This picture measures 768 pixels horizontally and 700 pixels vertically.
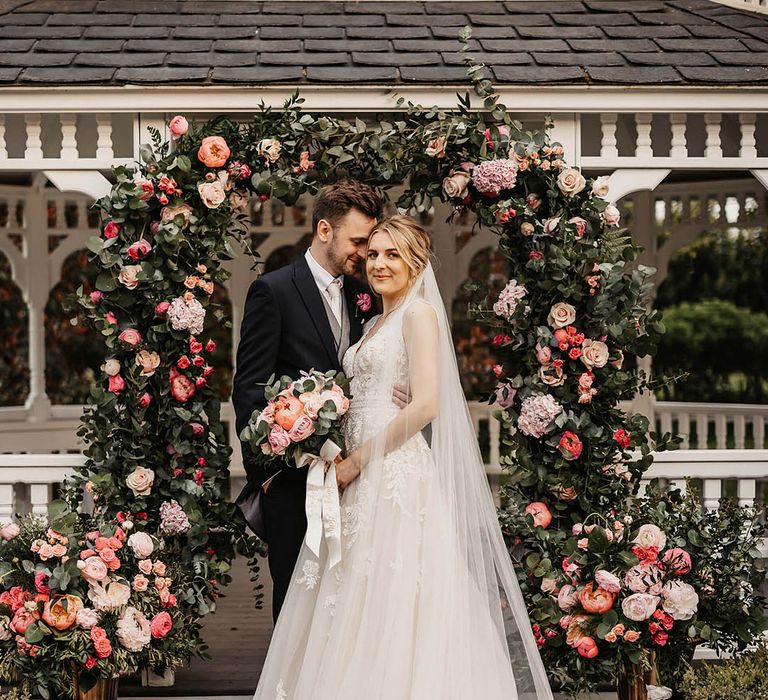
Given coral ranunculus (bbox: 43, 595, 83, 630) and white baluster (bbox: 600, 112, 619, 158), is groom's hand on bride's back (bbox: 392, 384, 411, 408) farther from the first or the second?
white baluster (bbox: 600, 112, 619, 158)

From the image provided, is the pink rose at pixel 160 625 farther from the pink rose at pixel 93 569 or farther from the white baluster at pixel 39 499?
the white baluster at pixel 39 499

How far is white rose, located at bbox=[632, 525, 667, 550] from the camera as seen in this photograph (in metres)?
5.07

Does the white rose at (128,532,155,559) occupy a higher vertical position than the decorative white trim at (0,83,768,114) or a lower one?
lower

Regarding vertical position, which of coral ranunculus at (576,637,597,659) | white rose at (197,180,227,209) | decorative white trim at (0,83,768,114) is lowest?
coral ranunculus at (576,637,597,659)

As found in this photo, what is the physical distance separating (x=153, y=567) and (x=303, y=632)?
872mm

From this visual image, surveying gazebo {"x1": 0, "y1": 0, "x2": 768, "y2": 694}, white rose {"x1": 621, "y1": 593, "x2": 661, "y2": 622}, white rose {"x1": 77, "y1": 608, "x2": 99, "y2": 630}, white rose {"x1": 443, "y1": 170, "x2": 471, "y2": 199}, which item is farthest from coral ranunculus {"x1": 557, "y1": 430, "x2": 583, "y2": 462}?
white rose {"x1": 77, "y1": 608, "x2": 99, "y2": 630}

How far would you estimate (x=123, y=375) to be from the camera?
17.3ft

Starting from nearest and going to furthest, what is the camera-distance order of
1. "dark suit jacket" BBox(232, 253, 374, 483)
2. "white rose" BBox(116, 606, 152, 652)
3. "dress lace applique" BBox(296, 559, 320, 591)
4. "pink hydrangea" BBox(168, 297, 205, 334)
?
1. "dress lace applique" BBox(296, 559, 320, 591)
2. "dark suit jacket" BBox(232, 253, 374, 483)
3. "white rose" BBox(116, 606, 152, 652)
4. "pink hydrangea" BBox(168, 297, 205, 334)

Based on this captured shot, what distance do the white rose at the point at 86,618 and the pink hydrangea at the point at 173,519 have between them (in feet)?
1.85

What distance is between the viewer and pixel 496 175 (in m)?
5.27

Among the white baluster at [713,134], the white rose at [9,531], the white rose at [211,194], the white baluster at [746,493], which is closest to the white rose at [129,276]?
the white rose at [211,194]

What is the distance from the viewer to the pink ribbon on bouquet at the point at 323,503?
14.7 feet

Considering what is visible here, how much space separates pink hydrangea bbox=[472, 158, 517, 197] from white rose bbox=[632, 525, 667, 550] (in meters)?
1.87

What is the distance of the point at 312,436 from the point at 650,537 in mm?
1837
